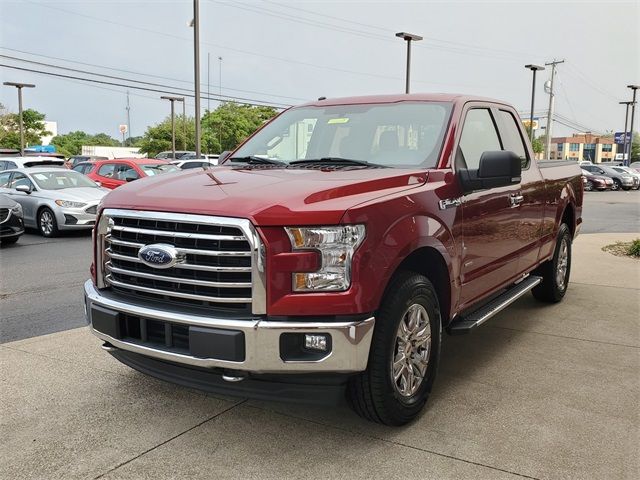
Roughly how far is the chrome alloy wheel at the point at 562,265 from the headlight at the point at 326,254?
4.09 meters

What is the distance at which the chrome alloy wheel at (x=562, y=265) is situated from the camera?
6.39 meters

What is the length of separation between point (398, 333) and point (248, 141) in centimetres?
231

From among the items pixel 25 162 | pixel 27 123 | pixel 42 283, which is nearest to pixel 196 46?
pixel 25 162

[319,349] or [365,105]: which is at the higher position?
[365,105]

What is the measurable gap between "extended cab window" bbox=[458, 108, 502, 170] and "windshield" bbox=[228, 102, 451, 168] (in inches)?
8.8

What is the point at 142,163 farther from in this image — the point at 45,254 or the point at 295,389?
the point at 295,389

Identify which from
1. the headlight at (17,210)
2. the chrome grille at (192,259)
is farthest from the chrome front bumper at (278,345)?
the headlight at (17,210)

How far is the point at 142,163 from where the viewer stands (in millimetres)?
16641

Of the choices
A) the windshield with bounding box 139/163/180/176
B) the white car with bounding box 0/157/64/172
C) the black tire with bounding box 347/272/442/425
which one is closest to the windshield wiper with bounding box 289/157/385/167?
the black tire with bounding box 347/272/442/425

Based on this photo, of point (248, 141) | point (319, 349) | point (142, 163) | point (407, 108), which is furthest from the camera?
point (142, 163)

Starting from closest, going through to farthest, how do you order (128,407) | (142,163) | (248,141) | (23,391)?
(128,407) → (23,391) → (248,141) → (142,163)

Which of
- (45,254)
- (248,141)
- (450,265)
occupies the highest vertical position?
(248,141)

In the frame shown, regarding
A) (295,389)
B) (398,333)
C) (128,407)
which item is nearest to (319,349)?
(295,389)

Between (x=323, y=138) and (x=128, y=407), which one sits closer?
(x=128, y=407)
